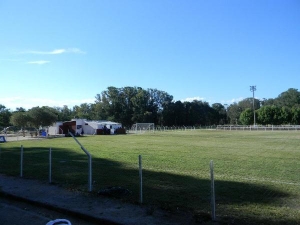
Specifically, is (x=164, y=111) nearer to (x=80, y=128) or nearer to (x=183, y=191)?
(x=80, y=128)

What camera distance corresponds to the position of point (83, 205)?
7.65m

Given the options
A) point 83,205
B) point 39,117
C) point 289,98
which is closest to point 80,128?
Result: point 39,117

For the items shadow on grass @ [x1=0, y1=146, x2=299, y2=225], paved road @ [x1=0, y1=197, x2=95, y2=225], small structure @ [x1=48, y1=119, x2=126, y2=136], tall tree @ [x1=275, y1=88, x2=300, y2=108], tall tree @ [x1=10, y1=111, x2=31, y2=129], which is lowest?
paved road @ [x1=0, y1=197, x2=95, y2=225]

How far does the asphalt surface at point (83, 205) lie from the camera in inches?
258

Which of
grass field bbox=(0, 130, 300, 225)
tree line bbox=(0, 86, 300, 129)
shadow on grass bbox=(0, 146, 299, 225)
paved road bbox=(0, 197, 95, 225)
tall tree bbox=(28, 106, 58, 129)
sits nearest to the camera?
paved road bbox=(0, 197, 95, 225)

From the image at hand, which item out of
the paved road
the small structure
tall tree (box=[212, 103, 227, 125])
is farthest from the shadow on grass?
tall tree (box=[212, 103, 227, 125])

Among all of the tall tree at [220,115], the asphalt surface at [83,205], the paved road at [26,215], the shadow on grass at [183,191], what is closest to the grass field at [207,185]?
the shadow on grass at [183,191]

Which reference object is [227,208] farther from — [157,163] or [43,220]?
[157,163]

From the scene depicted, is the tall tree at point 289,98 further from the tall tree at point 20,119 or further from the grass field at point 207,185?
the grass field at point 207,185

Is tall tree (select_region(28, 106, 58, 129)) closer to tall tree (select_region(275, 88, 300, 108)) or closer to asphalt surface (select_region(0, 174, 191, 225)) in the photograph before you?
asphalt surface (select_region(0, 174, 191, 225))

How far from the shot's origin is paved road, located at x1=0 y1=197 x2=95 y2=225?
265 inches

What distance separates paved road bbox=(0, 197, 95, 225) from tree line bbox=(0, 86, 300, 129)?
3599 inches

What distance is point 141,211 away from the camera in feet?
23.1

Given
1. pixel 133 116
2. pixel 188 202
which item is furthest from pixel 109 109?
pixel 188 202
